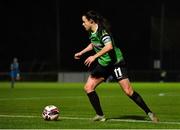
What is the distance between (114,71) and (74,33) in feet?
195

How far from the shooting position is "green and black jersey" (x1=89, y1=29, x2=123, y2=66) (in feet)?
42.5

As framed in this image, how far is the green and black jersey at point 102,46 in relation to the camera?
13.0 m

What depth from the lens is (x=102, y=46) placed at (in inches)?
513

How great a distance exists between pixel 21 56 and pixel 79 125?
61.0 metres

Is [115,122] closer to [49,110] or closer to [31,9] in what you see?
[49,110]

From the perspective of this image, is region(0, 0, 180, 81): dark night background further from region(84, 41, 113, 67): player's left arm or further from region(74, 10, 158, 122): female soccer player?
region(84, 41, 113, 67): player's left arm

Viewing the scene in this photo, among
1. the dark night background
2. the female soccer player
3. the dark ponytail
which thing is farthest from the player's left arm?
A: the dark night background

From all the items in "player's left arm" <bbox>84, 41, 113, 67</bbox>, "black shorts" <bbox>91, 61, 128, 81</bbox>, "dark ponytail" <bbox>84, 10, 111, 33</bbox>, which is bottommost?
"black shorts" <bbox>91, 61, 128, 81</bbox>

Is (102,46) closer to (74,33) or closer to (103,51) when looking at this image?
(103,51)

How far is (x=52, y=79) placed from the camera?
61969mm

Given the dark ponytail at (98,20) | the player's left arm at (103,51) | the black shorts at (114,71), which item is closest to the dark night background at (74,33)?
the black shorts at (114,71)

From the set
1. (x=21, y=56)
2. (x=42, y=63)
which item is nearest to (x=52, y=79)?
(x=42, y=63)

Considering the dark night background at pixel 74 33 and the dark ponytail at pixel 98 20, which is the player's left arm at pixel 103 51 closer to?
the dark ponytail at pixel 98 20

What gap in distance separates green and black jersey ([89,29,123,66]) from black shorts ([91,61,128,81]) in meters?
0.10
